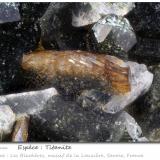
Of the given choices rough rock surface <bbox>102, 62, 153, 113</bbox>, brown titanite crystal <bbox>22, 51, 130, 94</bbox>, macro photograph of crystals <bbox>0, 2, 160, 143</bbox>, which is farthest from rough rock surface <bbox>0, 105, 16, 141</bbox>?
rough rock surface <bbox>102, 62, 153, 113</bbox>

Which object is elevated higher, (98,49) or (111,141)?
(98,49)

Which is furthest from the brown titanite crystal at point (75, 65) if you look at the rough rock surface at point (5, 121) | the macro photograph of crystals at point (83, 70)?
the rough rock surface at point (5, 121)

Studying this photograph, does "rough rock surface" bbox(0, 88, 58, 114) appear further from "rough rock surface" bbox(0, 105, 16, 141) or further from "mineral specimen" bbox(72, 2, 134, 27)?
"mineral specimen" bbox(72, 2, 134, 27)

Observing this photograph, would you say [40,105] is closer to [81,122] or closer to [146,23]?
[81,122]

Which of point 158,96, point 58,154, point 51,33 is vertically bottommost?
point 58,154

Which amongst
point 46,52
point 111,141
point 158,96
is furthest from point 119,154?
point 46,52

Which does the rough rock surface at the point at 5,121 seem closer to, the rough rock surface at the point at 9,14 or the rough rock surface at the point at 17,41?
the rough rock surface at the point at 17,41

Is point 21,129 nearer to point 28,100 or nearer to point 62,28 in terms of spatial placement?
point 28,100

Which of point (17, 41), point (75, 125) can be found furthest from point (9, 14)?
point (75, 125)
